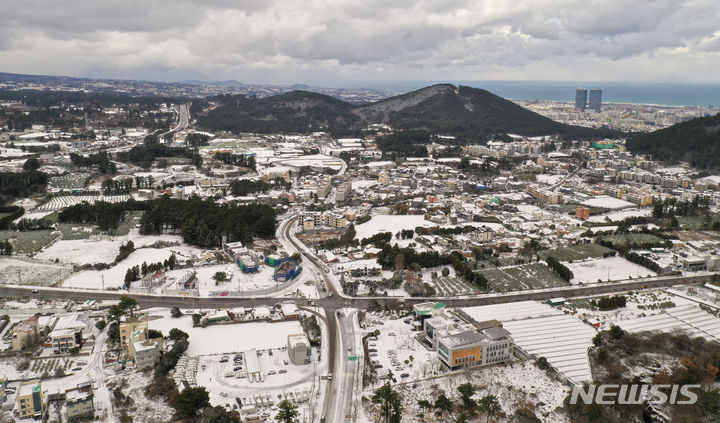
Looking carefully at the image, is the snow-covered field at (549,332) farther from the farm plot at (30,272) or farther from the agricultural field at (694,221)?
the farm plot at (30,272)

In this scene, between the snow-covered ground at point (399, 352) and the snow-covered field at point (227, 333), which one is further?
the snow-covered field at point (227, 333)

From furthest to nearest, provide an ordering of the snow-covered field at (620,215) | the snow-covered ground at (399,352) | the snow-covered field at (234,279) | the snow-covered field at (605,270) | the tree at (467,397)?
the snow-covered field at (620,215), the snow-covered field at (605,270), the snow-covered field at (234,279), the snow-covered ground at (399,352), the tree at (467,397)

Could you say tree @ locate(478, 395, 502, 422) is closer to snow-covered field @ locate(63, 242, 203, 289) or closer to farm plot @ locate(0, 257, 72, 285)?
snow-covered field @ locate(63, 242, 203, 289)

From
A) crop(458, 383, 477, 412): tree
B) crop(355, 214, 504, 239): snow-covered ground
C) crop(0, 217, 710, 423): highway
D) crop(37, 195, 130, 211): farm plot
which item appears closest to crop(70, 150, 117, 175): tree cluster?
crop(37, 195, 130, 211): farm plot

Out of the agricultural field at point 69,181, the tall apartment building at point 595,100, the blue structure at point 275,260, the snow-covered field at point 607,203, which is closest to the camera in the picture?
the blue structure at point 275,260

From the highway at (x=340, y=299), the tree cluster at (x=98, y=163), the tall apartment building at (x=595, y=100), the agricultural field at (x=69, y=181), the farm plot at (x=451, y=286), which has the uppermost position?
the tall apartment building at (x=595, y=100)

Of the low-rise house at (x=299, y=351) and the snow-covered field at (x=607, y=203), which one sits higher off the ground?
the snow-covered field at (x=607, y=203)

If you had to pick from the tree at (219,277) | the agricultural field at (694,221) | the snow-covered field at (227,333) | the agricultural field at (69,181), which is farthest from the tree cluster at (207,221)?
the agricultural field at (694,221)

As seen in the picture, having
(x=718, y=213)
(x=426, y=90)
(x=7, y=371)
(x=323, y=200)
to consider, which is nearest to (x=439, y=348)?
(x=7, y=371)
